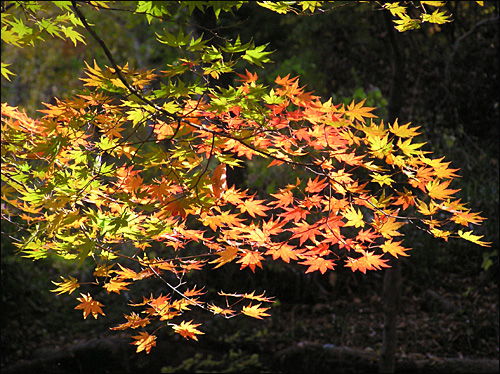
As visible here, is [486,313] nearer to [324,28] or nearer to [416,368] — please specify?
[416,368]

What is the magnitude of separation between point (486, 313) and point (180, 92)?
4879 mm

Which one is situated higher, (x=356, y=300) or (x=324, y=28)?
(x=324, y=28)

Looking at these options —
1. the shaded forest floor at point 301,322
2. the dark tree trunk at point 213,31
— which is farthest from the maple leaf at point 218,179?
the shaded forest floor at point 301,322

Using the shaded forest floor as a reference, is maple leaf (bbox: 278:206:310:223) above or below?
above

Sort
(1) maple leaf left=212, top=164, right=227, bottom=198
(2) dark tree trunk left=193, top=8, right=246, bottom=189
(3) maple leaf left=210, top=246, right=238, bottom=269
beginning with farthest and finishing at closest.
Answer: (2) dark tree trunk left=193, top=8, right=246, bottom=189, (3) maple leaf left=210, top=246, right=238, bottom=269, (1) maple leaf left=212, top=164, right=227, bottom=198

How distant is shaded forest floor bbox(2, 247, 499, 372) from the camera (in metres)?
5.00

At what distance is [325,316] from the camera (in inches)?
227

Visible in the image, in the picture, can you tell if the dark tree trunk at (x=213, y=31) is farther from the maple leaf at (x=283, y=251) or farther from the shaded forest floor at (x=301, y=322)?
the shaded forest floor at (x=301, y=322)

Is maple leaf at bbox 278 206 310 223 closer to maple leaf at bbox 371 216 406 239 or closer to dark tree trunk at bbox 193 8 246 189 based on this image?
maple leaf at bbox 371 216 406 239

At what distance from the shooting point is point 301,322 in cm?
553

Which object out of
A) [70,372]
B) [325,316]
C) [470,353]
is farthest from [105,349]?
[470,353]

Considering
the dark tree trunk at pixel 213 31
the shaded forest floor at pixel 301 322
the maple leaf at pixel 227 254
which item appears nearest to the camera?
the maple leaf at pixel 227 254

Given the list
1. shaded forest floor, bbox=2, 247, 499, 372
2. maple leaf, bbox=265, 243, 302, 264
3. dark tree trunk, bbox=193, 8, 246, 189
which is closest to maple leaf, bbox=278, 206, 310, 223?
maple leaf, bbox=265, 243, 302, 264

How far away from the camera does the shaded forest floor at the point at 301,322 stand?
500cm
